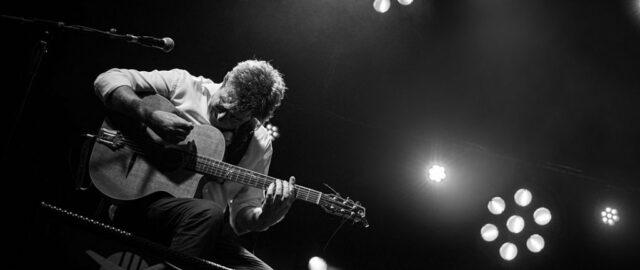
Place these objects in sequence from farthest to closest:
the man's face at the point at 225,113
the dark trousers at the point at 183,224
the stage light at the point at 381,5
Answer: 1. the stage light at the point at 381,5
2. the man's face at the point at 225,113
3. the dark trousers at the point at 183,224

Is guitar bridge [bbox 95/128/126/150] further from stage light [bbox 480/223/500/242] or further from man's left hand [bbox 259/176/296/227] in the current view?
stage light [bbox 480/223/500/242]

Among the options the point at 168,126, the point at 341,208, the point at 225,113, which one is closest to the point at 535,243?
the point at 341,208

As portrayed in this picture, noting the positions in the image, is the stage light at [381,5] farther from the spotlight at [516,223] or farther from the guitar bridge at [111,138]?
the guitar bridge at [111,138]

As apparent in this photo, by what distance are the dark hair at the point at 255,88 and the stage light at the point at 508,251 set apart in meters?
2.78

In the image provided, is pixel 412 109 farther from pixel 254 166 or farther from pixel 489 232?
pixel 254 166

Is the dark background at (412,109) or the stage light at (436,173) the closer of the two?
the dark background at (412,109)

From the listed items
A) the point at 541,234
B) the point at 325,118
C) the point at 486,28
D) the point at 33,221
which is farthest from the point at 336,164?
the point at 33,221

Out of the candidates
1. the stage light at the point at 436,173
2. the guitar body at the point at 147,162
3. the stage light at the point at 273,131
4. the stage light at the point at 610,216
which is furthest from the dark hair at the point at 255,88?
the stage light at the point at 610,216

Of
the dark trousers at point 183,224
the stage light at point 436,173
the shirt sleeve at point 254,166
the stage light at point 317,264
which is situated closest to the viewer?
the dark trousers at point 183,224

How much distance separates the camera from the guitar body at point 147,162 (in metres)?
2.48

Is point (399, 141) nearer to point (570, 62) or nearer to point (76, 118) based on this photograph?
point (570, 62)

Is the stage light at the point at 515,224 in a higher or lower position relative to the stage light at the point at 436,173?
lower

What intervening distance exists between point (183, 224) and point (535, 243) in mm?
3644

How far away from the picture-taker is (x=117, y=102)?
2547mm
